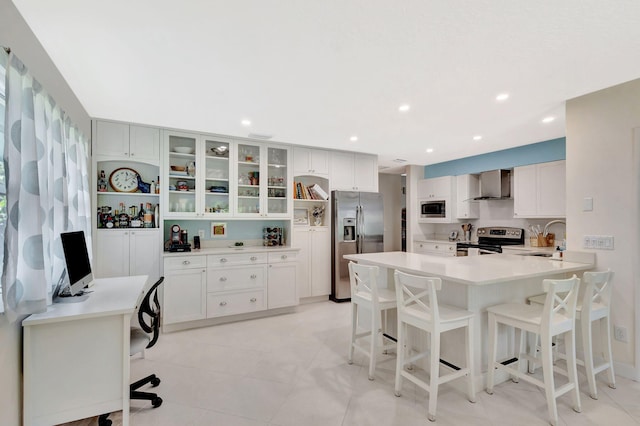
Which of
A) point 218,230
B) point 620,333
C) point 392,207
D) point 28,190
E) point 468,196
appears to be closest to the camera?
point 28,190

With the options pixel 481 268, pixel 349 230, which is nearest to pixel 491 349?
pixel 481 268

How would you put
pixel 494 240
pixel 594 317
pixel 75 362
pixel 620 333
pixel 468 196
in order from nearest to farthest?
1. pixel 75 362
2. pixel 594 317
3. pixel 620 333
4. pixel 494 240
5. pixel 468 196

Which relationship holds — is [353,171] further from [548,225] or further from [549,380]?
[549,380]

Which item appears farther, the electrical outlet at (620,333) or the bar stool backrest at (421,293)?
the electrical outlet at (620,333)

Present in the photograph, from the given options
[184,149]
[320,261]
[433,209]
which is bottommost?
[320,261]

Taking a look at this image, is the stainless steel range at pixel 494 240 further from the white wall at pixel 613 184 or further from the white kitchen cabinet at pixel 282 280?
the white kitchen cabinet at pixel 282 280

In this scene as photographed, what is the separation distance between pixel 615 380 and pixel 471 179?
370 cm

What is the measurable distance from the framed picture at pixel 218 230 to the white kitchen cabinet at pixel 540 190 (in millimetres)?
4489

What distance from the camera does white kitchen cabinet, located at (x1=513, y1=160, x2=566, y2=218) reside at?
4.24 m

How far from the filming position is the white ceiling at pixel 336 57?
5.47ft

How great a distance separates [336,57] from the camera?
2.14 m

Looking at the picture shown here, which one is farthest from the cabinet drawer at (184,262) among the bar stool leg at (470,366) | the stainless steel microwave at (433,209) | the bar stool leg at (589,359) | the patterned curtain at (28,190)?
the stainless steel microwave at (433,209)

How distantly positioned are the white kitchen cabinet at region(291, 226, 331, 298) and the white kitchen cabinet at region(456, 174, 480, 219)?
2.65m

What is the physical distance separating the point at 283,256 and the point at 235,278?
2.36 feet
